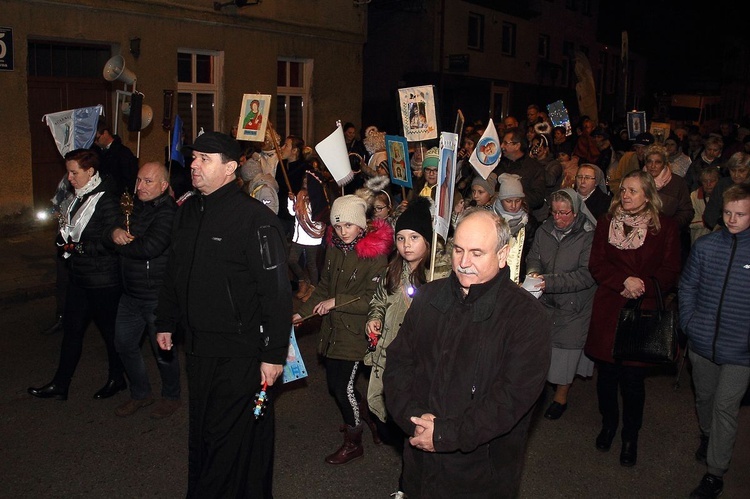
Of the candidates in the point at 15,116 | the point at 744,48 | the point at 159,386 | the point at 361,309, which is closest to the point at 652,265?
the point at 361,309

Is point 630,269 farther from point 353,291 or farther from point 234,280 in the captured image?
point 234,280

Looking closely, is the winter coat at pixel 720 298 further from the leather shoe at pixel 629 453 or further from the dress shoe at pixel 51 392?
the dress shoe at pixel 51 392

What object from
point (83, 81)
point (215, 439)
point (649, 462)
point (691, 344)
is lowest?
point (649, 462)

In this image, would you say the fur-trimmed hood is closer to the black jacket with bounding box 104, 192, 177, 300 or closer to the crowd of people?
the crowd of people

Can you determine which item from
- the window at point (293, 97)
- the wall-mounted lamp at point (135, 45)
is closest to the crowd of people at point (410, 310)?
the wall-mounted lamp at point (135, 45)

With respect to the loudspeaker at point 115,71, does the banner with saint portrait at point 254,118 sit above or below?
below

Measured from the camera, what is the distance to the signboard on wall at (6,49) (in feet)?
40.6

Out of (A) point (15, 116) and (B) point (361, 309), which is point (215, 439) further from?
(A) point (15, 116)

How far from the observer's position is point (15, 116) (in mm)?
12820

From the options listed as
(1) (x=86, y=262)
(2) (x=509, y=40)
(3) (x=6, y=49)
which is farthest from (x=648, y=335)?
(2) (x=509, y=40)

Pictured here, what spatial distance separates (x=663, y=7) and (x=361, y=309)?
4613cm

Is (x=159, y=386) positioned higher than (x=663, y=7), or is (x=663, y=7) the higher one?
(x=663, y=7)

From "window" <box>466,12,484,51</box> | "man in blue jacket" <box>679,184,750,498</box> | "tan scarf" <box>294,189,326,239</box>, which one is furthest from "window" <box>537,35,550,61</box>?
"man in blue jacket" <box>679,184,750,498</box>

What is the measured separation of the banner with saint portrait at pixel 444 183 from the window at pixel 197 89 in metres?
12.2
